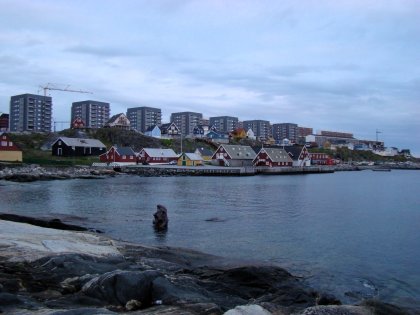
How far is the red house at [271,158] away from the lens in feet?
350

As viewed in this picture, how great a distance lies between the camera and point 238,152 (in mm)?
109875

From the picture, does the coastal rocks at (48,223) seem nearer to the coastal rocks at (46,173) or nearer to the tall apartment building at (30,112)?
the coastal rocks at (46,173)

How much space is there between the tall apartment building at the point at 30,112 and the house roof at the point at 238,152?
105m

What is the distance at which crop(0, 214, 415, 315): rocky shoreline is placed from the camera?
8.55 metres

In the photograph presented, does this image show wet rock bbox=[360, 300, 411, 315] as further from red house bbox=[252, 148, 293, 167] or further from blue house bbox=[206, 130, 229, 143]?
blue house bbox=[206, 130, 229, 143]

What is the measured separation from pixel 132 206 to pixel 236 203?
381 inches

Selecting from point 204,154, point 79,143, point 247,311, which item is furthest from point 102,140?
point 247,311

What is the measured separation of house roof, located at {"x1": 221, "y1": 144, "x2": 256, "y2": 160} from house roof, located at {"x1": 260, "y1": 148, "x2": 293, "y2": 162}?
507 centimetres

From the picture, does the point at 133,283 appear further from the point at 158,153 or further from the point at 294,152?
the point at 294,152

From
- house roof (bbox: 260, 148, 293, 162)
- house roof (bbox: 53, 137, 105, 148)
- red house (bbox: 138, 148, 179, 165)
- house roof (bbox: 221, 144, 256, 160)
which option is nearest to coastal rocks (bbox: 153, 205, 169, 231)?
house roof (bbox: 53, 137, 105, 148)

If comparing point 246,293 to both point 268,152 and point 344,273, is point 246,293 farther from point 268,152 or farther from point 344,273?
point 268,152

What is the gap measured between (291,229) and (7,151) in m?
66.8

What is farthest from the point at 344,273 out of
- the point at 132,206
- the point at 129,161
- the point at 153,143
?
the point at 153,143

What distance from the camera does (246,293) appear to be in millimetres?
11875
